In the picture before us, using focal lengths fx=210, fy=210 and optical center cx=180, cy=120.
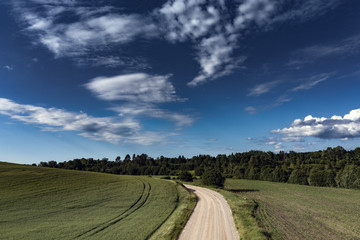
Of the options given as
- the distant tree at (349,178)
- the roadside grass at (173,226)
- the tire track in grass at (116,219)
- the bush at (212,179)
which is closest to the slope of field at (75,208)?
the tire track in grass at (116,219)

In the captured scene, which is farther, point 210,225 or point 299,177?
point 299,177

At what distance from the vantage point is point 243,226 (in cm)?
2978

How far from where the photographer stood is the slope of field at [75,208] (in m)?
28.3

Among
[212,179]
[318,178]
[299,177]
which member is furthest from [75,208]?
[299,177]

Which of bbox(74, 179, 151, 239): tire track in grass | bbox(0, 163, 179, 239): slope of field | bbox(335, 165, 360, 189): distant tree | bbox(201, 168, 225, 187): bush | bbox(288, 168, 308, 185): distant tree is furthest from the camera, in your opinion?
bbox(288, 168, 308, 185): distant tree

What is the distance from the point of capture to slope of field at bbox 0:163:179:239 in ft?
93.0

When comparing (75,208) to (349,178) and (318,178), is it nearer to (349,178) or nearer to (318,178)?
(318,178)

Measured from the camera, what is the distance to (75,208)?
42.8 m

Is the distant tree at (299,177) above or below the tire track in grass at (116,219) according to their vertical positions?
above

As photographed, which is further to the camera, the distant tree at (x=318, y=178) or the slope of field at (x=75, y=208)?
the distant tree at (x=318, y=178)

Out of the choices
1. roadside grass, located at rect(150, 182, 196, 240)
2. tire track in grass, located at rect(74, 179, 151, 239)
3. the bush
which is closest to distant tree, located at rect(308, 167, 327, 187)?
the bush

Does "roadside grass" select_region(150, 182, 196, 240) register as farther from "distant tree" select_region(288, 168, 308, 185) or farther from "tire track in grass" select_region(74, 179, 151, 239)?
"distant tree" select_region(288, 168, 308, 185)

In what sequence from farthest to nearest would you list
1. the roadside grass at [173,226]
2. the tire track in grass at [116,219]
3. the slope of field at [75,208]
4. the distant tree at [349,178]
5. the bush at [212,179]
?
1. the distant tree at [349,178]
2. the bush at [212,179]
3. the tire track in grass at [116,219]
4. the slope of field at [75,208]
5. the roadside grass at [173,226]

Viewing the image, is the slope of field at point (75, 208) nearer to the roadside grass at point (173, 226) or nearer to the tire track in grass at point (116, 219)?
the tire track in grass at point (116, 219)
